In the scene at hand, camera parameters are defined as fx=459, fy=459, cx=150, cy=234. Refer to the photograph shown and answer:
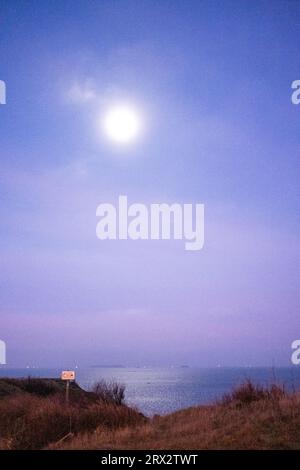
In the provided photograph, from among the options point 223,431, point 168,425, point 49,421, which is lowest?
point 49,421

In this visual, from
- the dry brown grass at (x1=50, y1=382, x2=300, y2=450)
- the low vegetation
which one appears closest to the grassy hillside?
the low vegetation

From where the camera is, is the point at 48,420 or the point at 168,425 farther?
the point at 48,420

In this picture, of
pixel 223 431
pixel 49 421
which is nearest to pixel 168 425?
Result: pixel 223 431

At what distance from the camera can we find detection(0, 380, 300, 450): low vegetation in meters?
11.6

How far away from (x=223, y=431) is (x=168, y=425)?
346cm

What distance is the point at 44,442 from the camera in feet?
51.0

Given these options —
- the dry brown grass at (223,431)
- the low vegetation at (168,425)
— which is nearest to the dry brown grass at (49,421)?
the low vegetation at (168,425)

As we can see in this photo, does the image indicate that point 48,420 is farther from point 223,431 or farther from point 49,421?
point 223,431

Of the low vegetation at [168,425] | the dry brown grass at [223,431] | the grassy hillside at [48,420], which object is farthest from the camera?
the grassy hillside at [48,420]

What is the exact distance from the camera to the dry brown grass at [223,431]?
11.3m

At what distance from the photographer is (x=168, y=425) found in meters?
15.5

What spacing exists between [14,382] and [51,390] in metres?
2.44

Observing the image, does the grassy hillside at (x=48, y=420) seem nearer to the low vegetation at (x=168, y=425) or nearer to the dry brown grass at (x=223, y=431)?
the low vegetation at (x=168, y=425)
